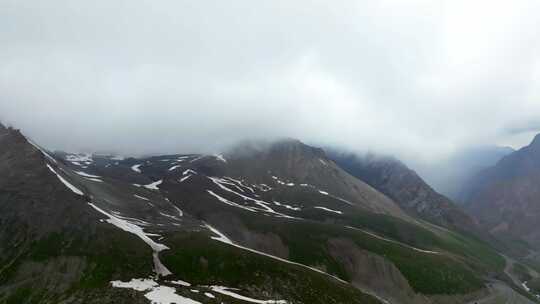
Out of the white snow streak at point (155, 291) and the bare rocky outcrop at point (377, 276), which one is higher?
the white snow streak at point (155, 291)

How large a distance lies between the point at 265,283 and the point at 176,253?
3280 cm

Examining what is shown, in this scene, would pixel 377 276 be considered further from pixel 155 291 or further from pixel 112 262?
pixel 112 262

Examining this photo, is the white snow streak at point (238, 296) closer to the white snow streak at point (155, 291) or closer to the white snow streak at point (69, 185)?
the white snow streak at point (155, 291)

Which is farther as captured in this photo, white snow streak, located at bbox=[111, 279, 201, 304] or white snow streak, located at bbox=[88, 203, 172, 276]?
white snow streak, located at bbox=[88, 203, 172, 276]

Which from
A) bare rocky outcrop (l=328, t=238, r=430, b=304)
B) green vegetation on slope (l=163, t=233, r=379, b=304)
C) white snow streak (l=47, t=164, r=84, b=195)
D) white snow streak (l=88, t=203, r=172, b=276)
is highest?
white snow streak (l=47, t=164, r=84, b=195)

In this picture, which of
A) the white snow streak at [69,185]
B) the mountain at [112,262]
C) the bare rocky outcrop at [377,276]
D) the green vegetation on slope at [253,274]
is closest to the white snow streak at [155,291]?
the mountain at [112,262]

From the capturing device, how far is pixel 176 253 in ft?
484

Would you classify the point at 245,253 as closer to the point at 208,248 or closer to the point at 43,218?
the point at 208,248

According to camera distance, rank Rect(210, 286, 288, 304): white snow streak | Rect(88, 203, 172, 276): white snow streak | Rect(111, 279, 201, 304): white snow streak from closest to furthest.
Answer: Rect(111, 279, 201, 304): white snow streak
Rect(210, 286, 288, 304): white snow streak
Rect(88, 203, 172, 276): white snow streak

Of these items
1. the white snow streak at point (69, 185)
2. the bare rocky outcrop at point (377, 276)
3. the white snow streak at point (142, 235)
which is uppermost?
the white snow streak at point (69, 185)

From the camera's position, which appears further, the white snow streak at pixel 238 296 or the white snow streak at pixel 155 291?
the white snow streak at pixel 238 296

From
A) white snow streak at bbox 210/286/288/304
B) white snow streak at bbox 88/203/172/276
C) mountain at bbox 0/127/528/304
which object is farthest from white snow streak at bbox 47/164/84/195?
white snow streak at bbox 210/286/288/304

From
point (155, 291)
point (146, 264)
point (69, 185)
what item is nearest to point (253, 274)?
point (146, 264)

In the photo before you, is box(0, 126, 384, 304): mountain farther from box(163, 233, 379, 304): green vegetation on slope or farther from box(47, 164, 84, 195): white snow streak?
box(47, 164, 84, 195): white snow streak
